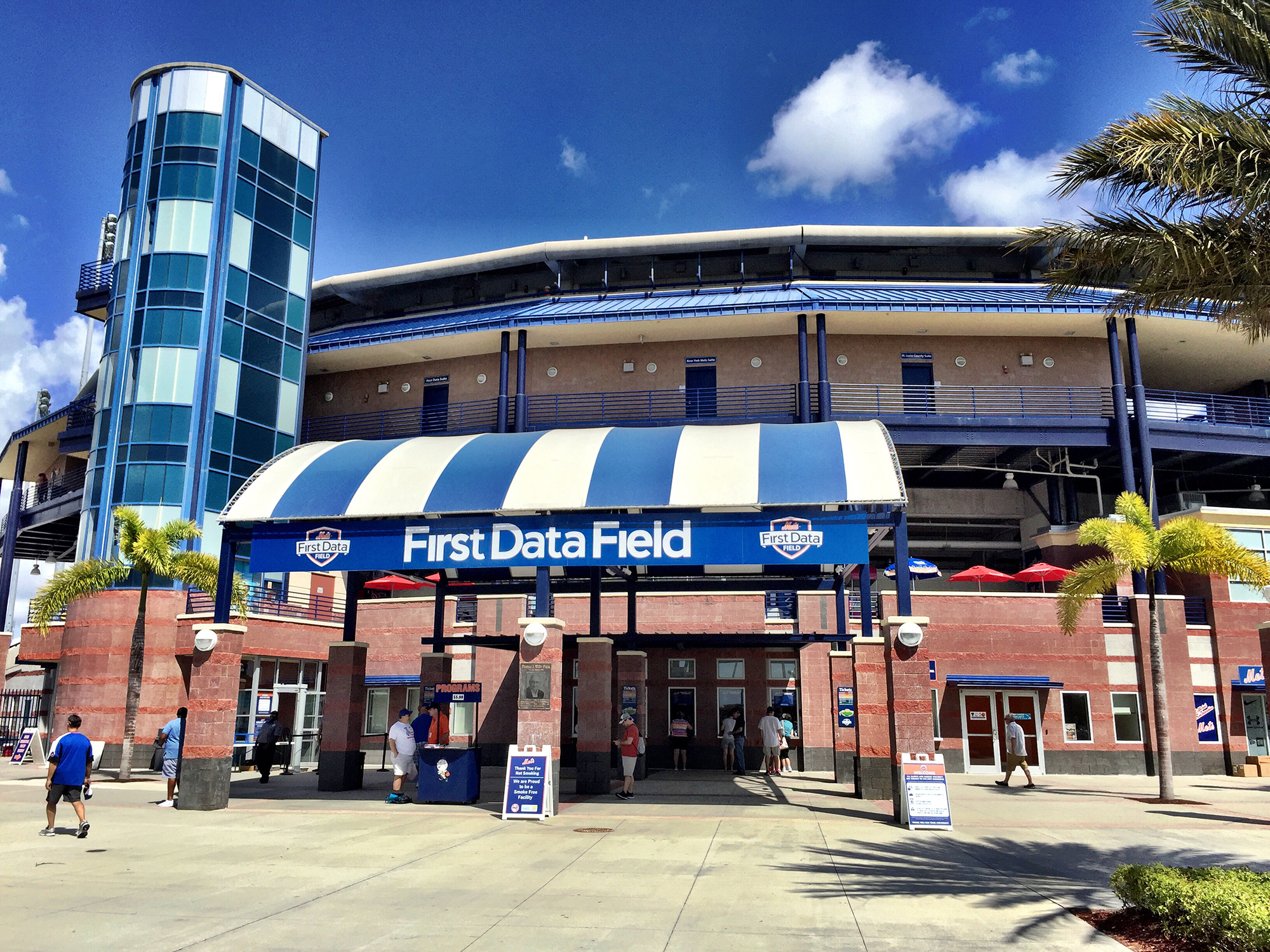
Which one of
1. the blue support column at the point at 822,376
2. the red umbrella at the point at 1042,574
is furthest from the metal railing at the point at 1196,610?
the blue support column at the point at 822,376

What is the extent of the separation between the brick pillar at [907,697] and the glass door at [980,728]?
11109 mm

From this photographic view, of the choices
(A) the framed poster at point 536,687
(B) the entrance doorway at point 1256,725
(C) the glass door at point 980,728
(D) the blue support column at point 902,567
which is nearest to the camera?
(A) the framed poster at point 536,687

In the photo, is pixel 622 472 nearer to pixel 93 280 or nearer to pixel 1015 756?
pixel 1015 756

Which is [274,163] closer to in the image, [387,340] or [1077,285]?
[387,340]

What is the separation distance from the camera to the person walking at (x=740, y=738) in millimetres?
26500

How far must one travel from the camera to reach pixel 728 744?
25797mm

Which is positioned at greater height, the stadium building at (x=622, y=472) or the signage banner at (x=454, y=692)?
the stadium building at (x=622, y=472)

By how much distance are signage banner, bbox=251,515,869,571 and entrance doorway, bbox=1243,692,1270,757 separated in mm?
16630

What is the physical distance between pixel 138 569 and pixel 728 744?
16.0 metres

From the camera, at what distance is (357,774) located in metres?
20.3

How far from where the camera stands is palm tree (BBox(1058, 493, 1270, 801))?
2062cm

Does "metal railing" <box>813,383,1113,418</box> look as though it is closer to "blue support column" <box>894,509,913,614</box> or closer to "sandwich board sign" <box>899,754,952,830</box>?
"blue support column" <box>894,509,913,614</box>

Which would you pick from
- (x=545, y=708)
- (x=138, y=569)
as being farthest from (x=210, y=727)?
(x=138, y=569)

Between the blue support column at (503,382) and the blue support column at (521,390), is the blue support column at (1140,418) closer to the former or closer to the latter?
the blue support column at (521,390)
